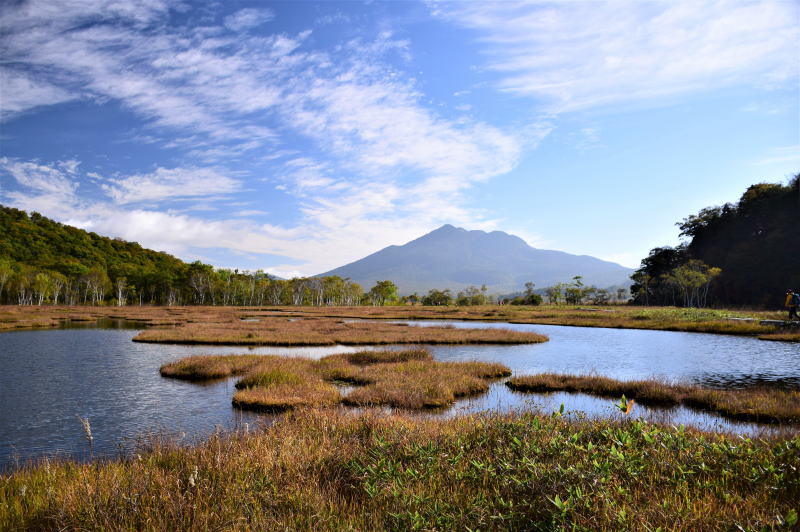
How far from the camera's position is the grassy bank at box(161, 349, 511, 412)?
1521 cm

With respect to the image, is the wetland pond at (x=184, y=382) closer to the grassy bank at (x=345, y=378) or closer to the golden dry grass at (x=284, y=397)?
the golden dry grass at (x=284, y=397)

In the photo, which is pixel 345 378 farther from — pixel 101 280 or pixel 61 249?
pixel 61 249

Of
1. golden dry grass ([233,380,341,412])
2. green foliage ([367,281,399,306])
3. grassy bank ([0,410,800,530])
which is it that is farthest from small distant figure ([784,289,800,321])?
green foliage ([367,281,399,306])

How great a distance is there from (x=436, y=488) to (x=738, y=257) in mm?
122937

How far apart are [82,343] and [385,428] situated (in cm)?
3522

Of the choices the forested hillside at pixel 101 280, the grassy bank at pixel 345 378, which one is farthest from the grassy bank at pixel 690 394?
the forested hillside at pixel 101 280

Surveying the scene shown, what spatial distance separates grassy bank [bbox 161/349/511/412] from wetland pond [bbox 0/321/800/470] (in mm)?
872

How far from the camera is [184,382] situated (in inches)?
752

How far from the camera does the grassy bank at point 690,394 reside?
13711mm

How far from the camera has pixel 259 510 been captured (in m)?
5.28

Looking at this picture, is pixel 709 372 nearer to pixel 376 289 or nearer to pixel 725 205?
pixel 725 205

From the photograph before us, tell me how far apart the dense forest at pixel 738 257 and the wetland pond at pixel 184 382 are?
6744cm

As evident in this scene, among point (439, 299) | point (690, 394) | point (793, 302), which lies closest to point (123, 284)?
point (439, 299)

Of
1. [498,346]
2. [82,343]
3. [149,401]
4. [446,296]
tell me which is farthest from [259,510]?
[446,296]
